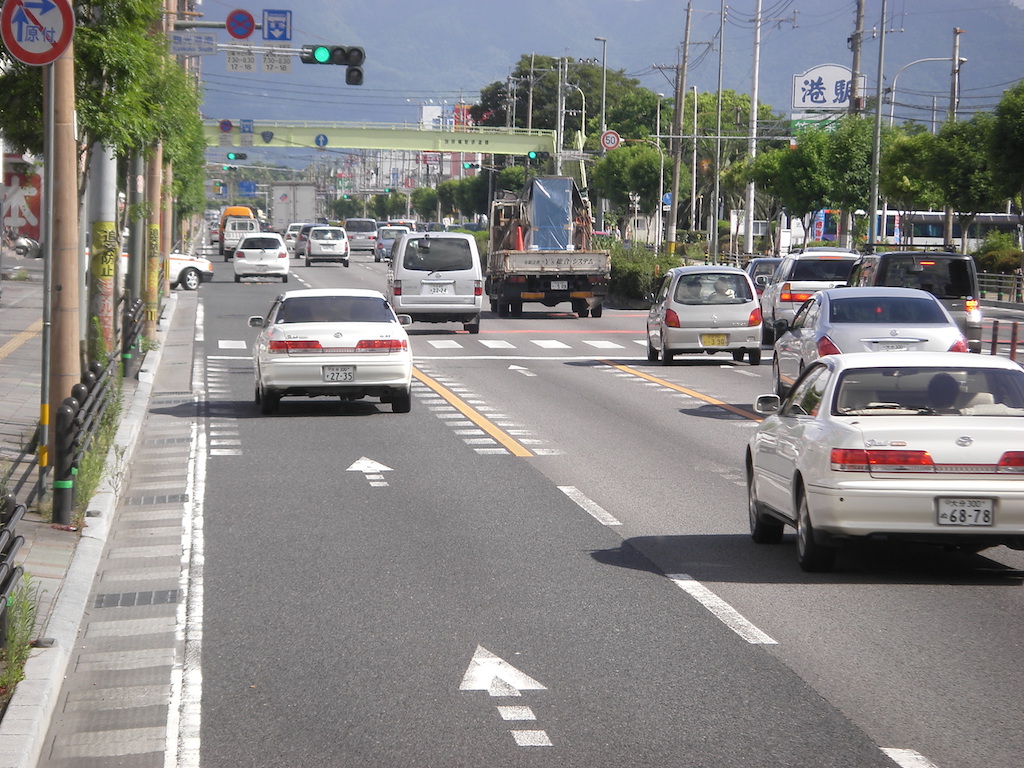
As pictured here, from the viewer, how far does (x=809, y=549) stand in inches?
373

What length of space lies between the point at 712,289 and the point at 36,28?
17047mm

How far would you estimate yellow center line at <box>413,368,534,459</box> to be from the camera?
15.9 meters

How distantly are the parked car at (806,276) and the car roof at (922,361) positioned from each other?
20.9 m

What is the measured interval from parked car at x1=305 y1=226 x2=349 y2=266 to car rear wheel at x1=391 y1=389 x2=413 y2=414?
50.3 m

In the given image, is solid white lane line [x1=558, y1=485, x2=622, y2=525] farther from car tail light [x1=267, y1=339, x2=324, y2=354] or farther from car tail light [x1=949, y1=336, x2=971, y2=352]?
car tail light [x1=949, y1=336, x2=971, y2=352]

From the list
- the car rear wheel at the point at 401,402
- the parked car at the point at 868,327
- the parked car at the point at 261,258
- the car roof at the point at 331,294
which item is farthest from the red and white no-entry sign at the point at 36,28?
the parked car at the point at 261,258

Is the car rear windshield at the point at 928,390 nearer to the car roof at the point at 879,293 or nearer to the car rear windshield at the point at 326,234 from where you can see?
the car roof at the point at 879,293

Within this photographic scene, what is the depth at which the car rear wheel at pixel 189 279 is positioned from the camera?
4985 cm

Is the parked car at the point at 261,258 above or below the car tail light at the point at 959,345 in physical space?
above

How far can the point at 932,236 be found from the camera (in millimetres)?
A: 106500

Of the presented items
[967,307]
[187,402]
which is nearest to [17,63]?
[187,402]

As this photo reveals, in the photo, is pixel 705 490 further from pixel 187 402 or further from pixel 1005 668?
pixel 187 402

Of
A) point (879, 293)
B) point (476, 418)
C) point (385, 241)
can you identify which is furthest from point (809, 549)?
point (385, 241)

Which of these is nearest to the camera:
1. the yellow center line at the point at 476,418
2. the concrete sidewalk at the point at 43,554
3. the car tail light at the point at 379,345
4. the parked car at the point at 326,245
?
the concrete sidewalk at the point at 43,554
